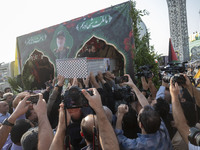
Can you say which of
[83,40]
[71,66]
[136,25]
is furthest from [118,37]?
[71,66]

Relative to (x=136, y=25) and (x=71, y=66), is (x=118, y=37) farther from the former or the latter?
(x=71, y=66)

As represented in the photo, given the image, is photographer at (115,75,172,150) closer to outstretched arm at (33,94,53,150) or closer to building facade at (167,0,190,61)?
outstretched arm at (33,94,53,150)

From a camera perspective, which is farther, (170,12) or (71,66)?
(170,12)

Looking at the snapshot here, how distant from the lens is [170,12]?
41.0 meters

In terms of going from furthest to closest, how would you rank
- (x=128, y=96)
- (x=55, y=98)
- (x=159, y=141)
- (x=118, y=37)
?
(x=118, y=37)
(x=128, y=96)
(x=55, y=98)
(x=159, y=141)

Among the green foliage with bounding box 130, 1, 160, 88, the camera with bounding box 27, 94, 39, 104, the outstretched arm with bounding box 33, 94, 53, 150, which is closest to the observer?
the outstretched arm with bounding box 33, 94, 53, 150

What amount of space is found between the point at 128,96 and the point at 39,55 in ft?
23.4

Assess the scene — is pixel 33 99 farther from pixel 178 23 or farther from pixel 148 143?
pixel 178 23

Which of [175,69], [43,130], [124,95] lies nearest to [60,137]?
[43,130]

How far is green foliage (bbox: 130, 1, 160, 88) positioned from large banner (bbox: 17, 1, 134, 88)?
0.58 ft

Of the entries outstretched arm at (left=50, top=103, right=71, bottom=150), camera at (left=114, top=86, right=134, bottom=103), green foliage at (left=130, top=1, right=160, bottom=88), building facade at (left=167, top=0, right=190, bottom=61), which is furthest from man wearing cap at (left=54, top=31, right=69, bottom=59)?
building facade at (left=167, top=0, right=190, bottom=61)

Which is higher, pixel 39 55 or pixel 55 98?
pixel 39 55

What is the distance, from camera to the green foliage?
15.4ft

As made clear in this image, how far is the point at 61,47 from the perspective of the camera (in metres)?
7.11
